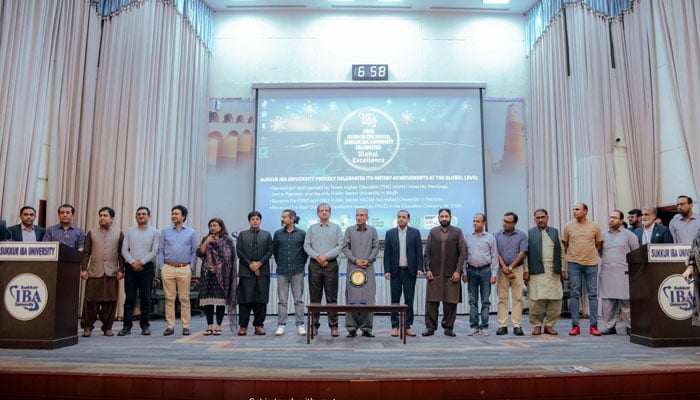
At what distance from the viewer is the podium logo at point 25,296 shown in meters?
4.23

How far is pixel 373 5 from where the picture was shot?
30.2ft

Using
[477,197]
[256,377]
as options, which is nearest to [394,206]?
[477,197]

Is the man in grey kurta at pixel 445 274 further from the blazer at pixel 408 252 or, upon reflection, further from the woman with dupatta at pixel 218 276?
the woman with dupatta at pixel 218 276

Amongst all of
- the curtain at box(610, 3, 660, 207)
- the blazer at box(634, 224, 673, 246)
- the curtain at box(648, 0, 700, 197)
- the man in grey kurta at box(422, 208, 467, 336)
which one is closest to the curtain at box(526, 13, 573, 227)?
the curtain at box(610, 3, 660, 207)

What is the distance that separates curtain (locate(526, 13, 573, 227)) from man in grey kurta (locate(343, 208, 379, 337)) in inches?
154

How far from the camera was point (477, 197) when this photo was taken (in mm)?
8469

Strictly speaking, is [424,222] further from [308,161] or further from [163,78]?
[163,78]

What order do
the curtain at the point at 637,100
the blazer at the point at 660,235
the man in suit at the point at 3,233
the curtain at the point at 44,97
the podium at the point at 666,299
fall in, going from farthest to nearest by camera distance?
the curtain at the point at 637,100, the curtain at the point at 44,97, the blazer at the point at 660,235, the man in suit at the point at 3,233, the podium at the point at 666,299

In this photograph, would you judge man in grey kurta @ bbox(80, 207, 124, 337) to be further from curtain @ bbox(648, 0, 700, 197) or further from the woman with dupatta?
curtain @ bbox(648, 0, 700, 197)

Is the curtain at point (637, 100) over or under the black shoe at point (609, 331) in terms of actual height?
over

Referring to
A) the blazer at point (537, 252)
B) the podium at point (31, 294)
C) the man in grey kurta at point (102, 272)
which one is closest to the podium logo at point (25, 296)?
the podium at point (31, 294)

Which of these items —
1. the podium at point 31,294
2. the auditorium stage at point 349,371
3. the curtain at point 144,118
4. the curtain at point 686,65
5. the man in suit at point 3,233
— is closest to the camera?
the auditorium stage at point 349,371

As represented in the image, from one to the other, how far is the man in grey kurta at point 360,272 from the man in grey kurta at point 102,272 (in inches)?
85.6

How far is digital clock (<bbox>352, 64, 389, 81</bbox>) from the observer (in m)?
8.91
